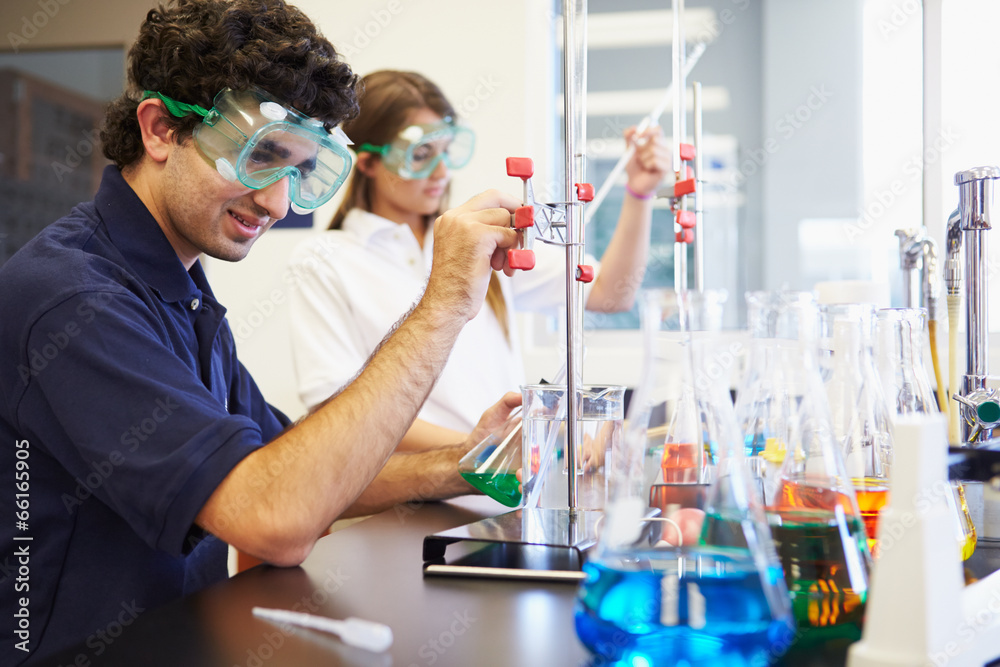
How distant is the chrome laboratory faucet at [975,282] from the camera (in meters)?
0.97

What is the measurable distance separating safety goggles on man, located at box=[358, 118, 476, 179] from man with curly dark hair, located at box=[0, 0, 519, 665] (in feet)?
2.29

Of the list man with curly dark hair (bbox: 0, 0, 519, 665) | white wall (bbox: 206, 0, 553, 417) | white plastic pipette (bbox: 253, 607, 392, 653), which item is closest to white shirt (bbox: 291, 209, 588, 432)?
man with curly dark hair (bbox: 0, 0, 519, 665)

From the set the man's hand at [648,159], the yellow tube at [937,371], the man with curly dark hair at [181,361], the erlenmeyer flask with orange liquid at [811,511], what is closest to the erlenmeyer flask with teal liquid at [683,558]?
the erlenmeyer flask with orange liquid at [811,511]

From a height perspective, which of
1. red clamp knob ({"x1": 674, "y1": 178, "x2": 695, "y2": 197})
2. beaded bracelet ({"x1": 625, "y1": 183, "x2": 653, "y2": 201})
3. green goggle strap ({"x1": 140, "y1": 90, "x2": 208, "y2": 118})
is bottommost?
red clamp knob ({"x1": 674, "y1": 178, "x2": 695, "y2": 197})

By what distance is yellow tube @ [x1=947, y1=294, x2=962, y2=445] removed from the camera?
1.10m

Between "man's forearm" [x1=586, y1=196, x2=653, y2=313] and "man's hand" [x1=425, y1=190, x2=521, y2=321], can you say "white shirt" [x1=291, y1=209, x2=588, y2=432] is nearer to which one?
"man's forearm" [x1=586, y1=196, x2=653, y2=313]

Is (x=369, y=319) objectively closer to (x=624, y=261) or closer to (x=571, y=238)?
(x=624, y=261)

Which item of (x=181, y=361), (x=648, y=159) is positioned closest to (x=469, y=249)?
(x=181, y=361)

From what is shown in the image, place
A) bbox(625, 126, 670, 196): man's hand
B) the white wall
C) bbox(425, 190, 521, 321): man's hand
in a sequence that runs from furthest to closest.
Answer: the white wall < bbox(625, 126, 670, 196): man's hand < bbox(425, 190, 521, 321): man's hand

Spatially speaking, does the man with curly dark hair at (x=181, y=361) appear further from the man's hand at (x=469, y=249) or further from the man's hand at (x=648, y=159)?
the man's hand at (x=648, y=159)

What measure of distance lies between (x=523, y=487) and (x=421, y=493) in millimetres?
330

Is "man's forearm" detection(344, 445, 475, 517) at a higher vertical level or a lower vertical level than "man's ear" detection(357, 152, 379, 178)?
lower

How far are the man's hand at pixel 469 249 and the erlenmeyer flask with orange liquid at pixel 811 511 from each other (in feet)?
1.48

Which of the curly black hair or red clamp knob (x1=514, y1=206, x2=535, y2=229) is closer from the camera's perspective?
red clamp knob (x1=514, y1=206, x2=535, y2=229)
